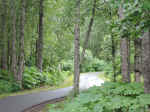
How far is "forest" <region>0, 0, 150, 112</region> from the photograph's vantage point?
10.4ft

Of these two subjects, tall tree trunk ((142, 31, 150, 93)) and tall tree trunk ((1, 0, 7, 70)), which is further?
tall tree trunk ((1, 0, 7, 70))

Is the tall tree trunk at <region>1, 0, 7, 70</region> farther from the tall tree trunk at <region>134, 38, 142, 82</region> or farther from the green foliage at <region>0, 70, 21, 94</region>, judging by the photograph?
the tall tree trunk at <region>134, 38, 142, 82</region>

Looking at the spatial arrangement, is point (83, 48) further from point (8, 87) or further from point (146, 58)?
point (8, 87)

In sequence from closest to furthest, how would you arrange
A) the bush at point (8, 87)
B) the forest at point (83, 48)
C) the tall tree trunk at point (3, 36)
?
the forest at point (83, 48), the bush at point (8, 87), the tall tree trunk at point (3, 36)

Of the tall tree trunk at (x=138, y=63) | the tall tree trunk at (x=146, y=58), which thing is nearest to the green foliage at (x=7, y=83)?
the tall tree trunk at (x=138, y=63)

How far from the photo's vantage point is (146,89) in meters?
4.97

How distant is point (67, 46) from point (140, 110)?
671 inches

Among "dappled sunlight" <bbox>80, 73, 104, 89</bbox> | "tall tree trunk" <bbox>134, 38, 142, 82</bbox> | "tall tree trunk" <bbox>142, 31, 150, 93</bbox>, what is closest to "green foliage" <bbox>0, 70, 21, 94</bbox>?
"dappled sunlight" <bbox>80, 73, 104, 89</bbox>

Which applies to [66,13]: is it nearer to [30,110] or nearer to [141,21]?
[30,110]

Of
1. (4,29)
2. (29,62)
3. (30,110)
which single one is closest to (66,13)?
(30,110)

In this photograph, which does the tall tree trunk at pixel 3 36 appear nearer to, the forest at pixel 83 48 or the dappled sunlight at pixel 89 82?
the forest at pixel 83 48

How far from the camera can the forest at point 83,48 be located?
318cm

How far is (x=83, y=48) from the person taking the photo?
34.6 ft

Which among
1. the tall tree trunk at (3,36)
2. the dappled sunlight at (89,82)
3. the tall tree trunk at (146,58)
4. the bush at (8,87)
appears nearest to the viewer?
the tall tree trunk at (146,58)
